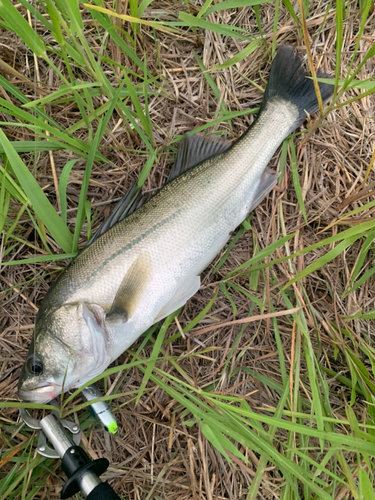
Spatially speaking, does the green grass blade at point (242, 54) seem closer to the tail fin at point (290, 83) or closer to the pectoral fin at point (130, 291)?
the tail fin at point (290, 83)

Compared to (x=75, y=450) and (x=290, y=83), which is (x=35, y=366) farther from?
(x=290, y=83)

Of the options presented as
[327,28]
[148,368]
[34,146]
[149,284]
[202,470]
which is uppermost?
[34,146]

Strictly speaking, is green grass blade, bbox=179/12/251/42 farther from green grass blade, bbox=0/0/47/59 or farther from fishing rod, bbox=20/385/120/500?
fishing rod, bbox=20/385/120/500

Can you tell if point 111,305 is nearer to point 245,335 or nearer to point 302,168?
point 245,335

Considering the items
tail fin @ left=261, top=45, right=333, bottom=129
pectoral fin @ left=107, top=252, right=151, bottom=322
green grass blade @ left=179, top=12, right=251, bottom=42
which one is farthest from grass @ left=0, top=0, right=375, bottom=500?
pectoral fin @ left=107, top=252, right=151, bottom=322

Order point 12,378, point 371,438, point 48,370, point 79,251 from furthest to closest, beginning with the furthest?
point 12,378
point 79,251
point 48,370
point 371,438

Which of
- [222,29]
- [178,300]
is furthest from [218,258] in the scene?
[222,29]

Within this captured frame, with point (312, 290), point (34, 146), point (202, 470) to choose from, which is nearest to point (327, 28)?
point (312, 290)
